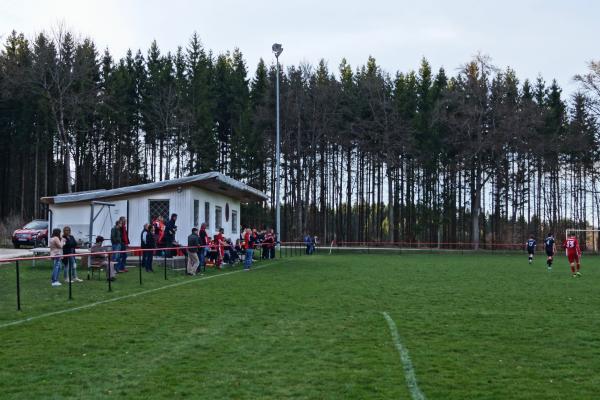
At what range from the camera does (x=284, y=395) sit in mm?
6094

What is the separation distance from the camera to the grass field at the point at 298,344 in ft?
21.0

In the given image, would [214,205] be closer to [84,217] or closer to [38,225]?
[84,217]

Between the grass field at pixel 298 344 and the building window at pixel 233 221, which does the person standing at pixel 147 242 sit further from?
the building window at pixel 233 221

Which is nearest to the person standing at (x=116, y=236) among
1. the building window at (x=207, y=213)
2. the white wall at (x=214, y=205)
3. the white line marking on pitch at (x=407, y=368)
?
the white wall at (x=214, y=205)

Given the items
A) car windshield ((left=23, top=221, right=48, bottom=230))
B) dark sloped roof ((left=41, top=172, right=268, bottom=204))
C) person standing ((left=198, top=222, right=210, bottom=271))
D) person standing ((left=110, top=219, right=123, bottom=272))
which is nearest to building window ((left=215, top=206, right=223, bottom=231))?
dark sloped roof ((left=41, top=172, right=268, bottom=204))

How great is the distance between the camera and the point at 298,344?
864 centimetres

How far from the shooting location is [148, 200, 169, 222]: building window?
1083 inches

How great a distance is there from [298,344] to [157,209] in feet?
65.9

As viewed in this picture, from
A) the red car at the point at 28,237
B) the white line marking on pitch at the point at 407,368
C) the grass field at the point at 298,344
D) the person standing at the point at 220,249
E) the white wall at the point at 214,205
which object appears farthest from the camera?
the red car at the point at 28,237

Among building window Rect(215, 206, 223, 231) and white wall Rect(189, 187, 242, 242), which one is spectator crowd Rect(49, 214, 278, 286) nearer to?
white wall Rect(189, 187, 242, 242)

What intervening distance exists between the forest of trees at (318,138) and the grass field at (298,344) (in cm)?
3615

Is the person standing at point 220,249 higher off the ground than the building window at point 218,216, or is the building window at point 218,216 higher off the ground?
the building window at point 218,216

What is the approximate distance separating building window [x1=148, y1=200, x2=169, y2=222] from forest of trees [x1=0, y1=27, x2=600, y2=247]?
20.8m

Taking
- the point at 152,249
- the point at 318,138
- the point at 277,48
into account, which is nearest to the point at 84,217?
the point at 152,249
